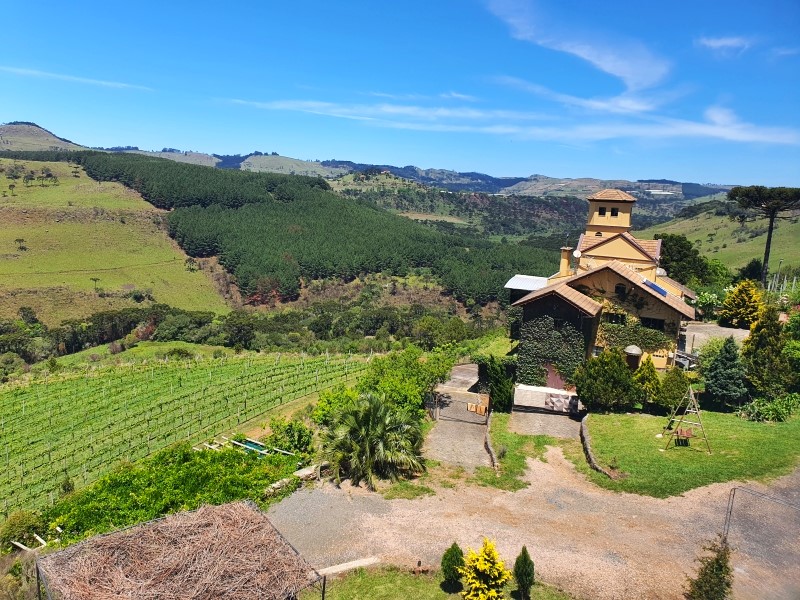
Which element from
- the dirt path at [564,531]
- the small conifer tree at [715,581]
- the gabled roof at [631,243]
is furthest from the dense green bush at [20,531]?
the gabled roof at [631,243]

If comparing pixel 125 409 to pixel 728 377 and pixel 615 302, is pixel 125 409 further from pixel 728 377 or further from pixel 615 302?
pixel 728 377

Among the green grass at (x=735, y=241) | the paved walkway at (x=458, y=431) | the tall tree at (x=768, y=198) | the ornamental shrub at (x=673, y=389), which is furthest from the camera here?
the green grass at (x=735, y=241)

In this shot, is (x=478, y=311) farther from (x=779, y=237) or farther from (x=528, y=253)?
(x=779, y=237)

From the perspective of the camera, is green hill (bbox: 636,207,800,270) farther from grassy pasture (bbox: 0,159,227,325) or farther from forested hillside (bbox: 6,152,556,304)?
grassy pasture (bbox: 0,159,227,325)

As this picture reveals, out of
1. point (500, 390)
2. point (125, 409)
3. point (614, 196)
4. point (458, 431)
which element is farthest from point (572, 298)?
point (125, 409)

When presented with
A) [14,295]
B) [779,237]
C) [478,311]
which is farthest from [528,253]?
[14,295]

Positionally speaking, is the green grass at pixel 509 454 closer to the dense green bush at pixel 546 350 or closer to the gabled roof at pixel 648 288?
Answer: the dense green bush at pixel 546 350

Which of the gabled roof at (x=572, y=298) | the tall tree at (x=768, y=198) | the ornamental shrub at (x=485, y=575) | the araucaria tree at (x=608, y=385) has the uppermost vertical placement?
the tall tree at (x=768, y=198)
